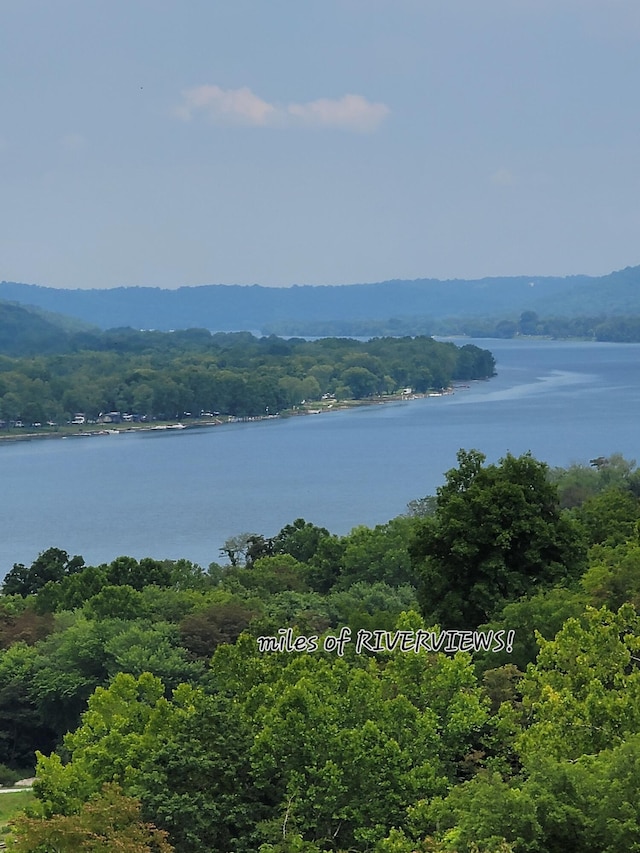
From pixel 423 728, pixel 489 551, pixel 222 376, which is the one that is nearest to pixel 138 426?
→ pixel 222 376

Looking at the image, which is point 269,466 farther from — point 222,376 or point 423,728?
point 423,728

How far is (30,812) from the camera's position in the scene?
31.4ft

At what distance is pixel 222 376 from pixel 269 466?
33379mm

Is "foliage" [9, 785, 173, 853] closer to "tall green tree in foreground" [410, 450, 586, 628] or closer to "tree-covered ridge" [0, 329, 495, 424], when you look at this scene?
"tall green tree in foreground" [410, 450, 586, 628]

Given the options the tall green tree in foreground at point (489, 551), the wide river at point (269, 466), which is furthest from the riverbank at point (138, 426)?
the tall green tree in foreground at point (489, 551)

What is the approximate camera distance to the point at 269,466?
60031 mm

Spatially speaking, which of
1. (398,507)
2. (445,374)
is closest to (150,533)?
(398,507)

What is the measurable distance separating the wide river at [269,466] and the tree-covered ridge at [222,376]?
5.90 meters

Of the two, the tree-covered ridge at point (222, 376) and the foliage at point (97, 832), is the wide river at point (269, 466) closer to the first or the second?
the tree-covered ridge at point (222, 376)

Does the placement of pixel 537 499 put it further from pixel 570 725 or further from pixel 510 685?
pixel 570 725

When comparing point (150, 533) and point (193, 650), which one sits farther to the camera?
point (150, 533)

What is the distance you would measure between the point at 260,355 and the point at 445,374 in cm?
2120

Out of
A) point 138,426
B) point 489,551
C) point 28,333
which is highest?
point 489,551

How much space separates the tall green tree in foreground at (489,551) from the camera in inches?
599
